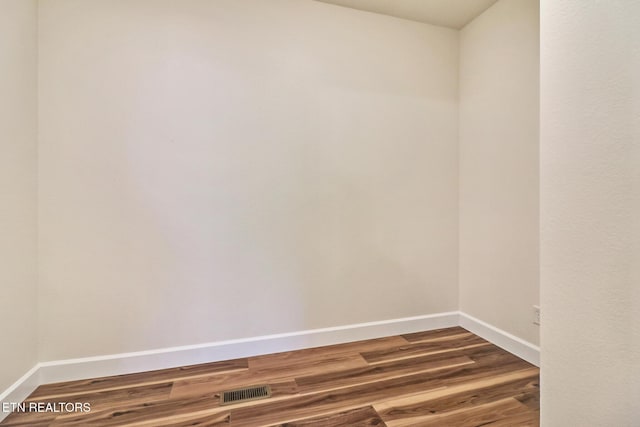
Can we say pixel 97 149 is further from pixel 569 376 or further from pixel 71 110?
pixel 569 376

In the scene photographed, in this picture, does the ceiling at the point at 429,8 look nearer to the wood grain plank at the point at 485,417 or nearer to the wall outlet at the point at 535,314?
the wall outlet at the point at 535,314

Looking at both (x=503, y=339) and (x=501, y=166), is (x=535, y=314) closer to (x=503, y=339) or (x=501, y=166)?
(x=503, y=339)

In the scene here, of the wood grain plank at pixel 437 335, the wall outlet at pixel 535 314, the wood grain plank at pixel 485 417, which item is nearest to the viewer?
the wood grain plank at pixel 485 417

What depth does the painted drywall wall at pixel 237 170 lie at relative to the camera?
1.75 m

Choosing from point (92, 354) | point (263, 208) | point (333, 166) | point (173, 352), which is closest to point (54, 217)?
point (92, 354)

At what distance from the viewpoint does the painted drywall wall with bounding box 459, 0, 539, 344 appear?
193 centimetres

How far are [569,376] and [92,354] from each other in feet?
7.70

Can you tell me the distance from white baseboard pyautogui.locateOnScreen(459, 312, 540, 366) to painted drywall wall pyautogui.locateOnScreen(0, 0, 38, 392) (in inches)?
116

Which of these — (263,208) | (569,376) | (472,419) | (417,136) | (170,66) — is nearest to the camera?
(569,376)

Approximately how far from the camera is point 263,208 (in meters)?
2.04

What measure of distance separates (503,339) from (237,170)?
2.23m

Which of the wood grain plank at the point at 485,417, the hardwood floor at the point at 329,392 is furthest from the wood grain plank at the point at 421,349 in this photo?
the wood grain plank at the point at 485,417

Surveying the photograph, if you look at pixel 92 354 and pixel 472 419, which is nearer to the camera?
pixel 472 419

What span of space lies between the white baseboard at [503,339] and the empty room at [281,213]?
0.01 meters
